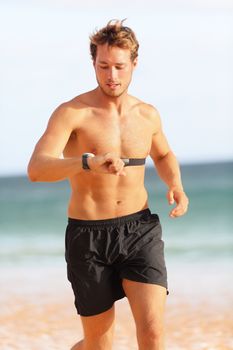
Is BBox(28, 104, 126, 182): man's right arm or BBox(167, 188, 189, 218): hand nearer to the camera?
BBox(28, 104, 126, 182): man's right arm

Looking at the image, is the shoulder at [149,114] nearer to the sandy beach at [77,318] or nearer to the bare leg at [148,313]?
the bare leg at [148,313]

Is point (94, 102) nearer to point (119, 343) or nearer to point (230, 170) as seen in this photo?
point (119, 343)

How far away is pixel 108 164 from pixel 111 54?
0.87 metres

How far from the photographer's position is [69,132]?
16.6ft

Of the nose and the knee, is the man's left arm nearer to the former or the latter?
the nose

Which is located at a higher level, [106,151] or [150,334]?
[106,151]

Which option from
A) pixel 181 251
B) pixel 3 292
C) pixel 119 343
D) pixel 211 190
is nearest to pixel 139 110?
pixel 119 343

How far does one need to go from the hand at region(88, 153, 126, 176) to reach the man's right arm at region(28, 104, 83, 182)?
0.43 ft

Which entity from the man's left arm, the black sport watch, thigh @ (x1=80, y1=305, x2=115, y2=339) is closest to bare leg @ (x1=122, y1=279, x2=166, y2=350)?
thigh @ (x1=80, y1=305, x2=115, y2=339)

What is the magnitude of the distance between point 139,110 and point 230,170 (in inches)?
1637

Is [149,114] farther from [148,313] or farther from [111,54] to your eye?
[148,313]

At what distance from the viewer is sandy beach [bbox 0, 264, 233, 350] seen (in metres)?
7.71

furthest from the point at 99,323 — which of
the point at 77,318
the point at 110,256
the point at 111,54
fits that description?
the point at 77,318

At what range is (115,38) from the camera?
16.8 feet
